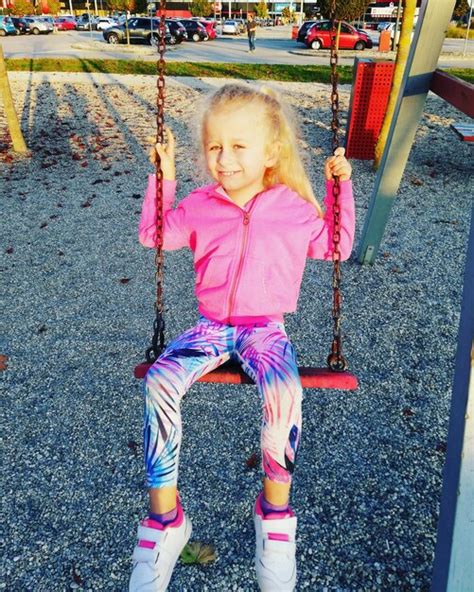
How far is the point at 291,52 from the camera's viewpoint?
21.5m

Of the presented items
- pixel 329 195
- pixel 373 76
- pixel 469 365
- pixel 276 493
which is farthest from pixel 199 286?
pixel 373 76

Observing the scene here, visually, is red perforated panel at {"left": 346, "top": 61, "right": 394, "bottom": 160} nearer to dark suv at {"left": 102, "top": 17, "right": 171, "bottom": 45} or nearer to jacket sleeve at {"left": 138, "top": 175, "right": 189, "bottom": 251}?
jacket sleeve at {"left": 138, "top": 175, "right": 189, "bottom": 251}

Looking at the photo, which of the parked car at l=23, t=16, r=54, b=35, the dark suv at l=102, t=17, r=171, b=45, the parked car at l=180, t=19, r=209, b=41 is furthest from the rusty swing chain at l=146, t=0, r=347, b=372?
the parked car at l=23, t=16, r=54, b=35

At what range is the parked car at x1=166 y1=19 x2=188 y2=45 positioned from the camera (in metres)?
25.5

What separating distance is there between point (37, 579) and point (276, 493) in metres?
1.02

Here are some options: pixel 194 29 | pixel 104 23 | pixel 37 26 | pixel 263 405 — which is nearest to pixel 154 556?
pixel 263 405

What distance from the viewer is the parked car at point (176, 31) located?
1006 inches

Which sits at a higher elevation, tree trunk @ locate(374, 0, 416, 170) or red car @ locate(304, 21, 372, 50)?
tree trunk @ locate(374, 0, 416, 170)

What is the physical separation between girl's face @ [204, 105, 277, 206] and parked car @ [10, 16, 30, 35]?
129 ft

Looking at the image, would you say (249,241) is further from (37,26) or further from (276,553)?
(37,26)

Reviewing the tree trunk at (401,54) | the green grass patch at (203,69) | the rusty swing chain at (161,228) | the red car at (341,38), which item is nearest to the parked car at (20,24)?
the red car at (341,38)

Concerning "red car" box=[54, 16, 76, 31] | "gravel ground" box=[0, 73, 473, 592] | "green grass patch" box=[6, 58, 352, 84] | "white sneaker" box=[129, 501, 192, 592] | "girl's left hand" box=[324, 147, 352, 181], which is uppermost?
"girl's left hand" box=[324, 147, 352, 181]

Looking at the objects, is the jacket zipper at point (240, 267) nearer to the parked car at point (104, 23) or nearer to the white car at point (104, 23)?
the parked car at point (104, 23)

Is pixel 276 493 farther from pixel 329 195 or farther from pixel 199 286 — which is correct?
pixel 329 195
